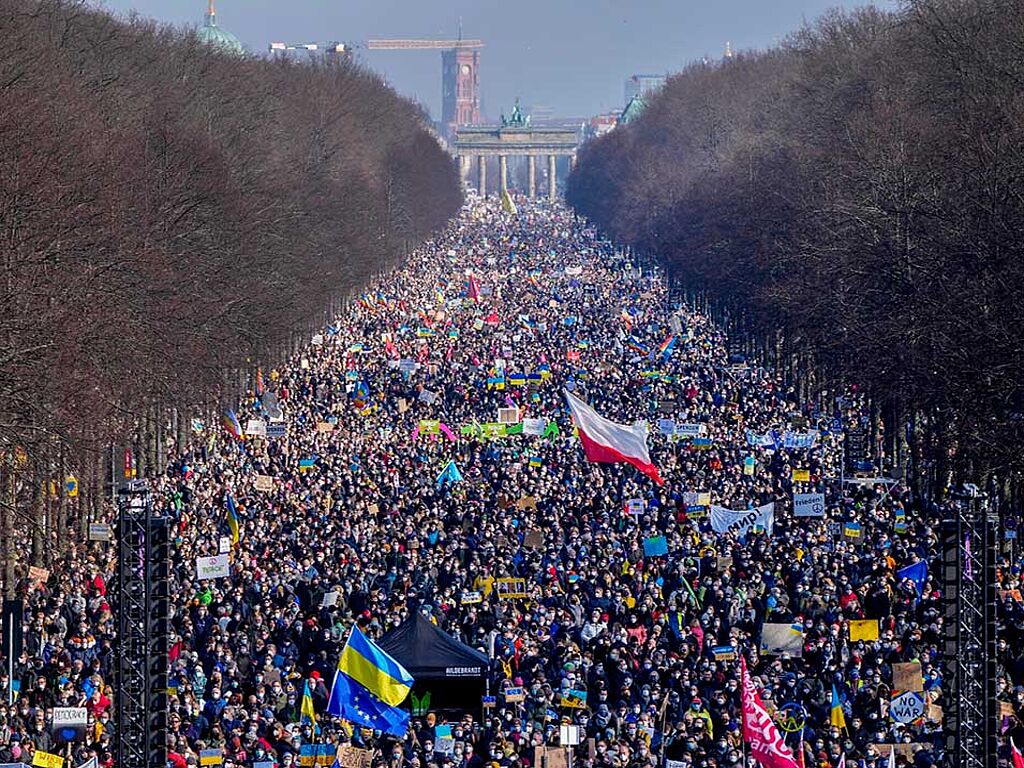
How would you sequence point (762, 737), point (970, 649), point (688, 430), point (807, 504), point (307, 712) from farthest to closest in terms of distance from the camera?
point (688, 430) < point (807, 504) < point (307, 712) < point (762, 737) < point (970, 649)

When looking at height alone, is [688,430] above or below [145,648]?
above

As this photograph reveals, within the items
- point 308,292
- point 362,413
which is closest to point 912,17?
point 308,292

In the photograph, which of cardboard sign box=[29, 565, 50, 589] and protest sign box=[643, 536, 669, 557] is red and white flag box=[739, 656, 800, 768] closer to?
protest sign box=[643, 536, 669, 557]

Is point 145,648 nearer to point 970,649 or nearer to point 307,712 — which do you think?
point 970,649

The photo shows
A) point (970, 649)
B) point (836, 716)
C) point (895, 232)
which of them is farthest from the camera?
point (895, 232)

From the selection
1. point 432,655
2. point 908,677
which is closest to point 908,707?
point 908,677

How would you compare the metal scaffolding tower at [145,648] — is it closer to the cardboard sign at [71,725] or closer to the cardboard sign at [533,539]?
the cardboard sign at [71,725]

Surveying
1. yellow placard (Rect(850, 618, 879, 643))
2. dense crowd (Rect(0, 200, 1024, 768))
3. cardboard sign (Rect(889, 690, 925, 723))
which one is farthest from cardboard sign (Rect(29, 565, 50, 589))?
Answer: cardboard sign (Rect(889, 690, 925, 723))
